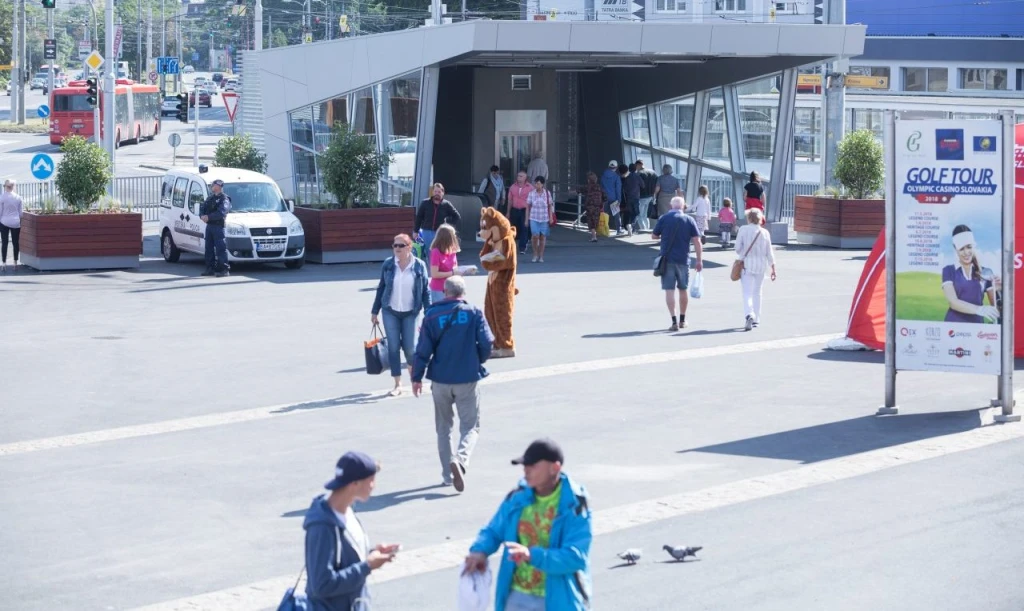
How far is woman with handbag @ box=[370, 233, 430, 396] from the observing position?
45.1 ft

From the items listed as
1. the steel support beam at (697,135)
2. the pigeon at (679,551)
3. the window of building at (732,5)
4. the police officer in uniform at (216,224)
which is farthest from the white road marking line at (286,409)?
the window of building at (732,5)

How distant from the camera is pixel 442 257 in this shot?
1480cm

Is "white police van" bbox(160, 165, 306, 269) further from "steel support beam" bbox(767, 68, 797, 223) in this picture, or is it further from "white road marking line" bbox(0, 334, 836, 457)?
"steel support beam" bbox(767, 68, 797, 223)

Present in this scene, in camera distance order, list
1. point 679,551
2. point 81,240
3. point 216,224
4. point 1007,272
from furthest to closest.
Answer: point 81,240 < point 216,224 < point 1007,272 < point 679,551

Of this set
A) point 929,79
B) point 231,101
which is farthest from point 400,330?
point 929,79

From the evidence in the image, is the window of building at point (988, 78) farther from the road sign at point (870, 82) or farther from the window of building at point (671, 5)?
the window of building at point (671, 5)

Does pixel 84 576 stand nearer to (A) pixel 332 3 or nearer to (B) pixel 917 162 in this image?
(B) pixel 917 162

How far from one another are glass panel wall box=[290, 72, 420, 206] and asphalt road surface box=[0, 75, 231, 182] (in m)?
12.2

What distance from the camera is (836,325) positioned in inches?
730

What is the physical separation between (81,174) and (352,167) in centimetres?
499

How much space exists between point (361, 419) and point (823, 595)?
5.95 meters

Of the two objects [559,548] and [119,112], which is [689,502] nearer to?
[559,548]

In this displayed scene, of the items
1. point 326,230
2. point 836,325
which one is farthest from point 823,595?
point 326,230

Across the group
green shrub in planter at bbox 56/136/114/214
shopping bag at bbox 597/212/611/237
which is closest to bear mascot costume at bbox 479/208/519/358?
green shrub in planter at bbox 56/136/114/214
